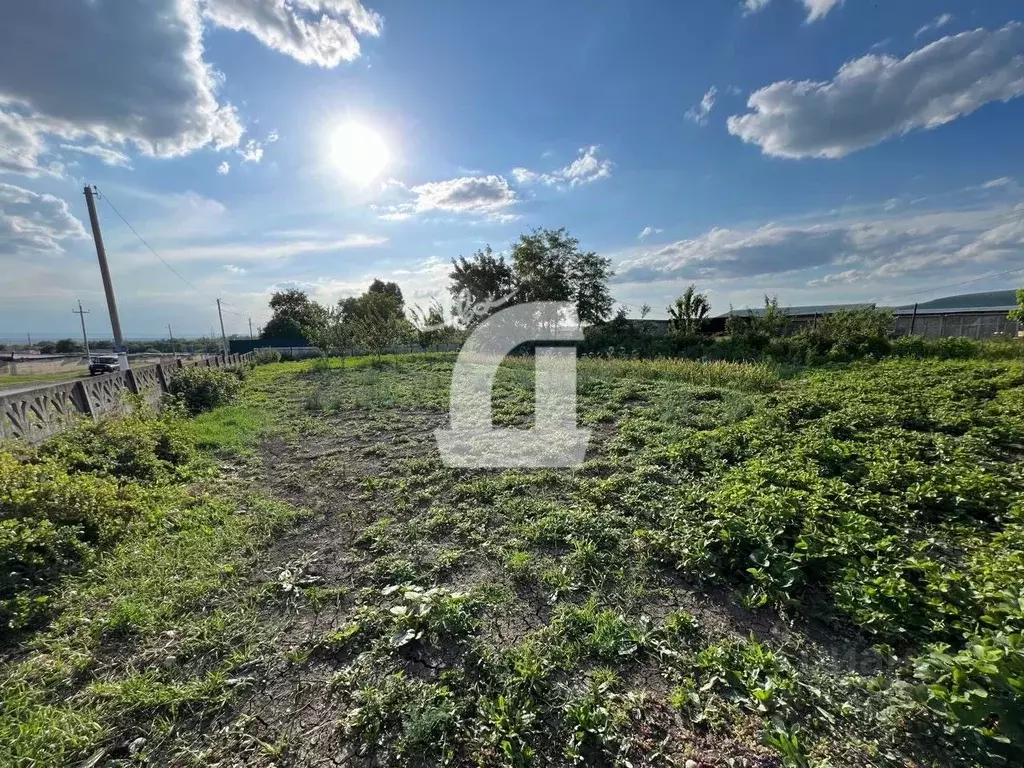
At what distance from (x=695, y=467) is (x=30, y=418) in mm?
7862

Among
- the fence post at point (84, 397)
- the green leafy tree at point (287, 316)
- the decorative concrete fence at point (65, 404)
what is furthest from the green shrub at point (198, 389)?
the green leafy tree at point (287, 316)

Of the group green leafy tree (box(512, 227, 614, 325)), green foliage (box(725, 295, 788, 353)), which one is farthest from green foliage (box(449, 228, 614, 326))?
green foliage (box(725, 295, 788, 353))

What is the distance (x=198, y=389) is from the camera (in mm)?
9531

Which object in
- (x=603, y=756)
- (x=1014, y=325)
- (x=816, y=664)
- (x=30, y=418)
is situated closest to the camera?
(x=603, y=756)

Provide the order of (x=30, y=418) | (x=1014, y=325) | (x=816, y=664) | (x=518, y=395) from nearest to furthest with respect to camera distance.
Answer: (x=816, y=664), (x=30, y=418), (x=518, y=395), (x=1014, y=325)

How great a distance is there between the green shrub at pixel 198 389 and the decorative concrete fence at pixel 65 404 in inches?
42.5

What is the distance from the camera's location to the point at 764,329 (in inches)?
585

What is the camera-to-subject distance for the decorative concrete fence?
177 inches

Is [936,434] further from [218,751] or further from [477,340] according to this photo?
[477,340]

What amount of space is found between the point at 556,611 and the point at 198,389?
1064cm

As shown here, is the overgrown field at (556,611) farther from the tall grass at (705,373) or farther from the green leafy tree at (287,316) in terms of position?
the green leafy tree at (287,316)

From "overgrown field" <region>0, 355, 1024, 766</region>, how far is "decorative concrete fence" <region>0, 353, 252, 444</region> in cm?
53

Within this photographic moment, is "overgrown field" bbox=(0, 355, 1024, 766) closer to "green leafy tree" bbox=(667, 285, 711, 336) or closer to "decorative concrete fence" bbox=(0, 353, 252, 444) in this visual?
"decorative concrete fence" bbox=(0, 353, 252, 444)

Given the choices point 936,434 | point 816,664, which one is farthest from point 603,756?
point 936,434
